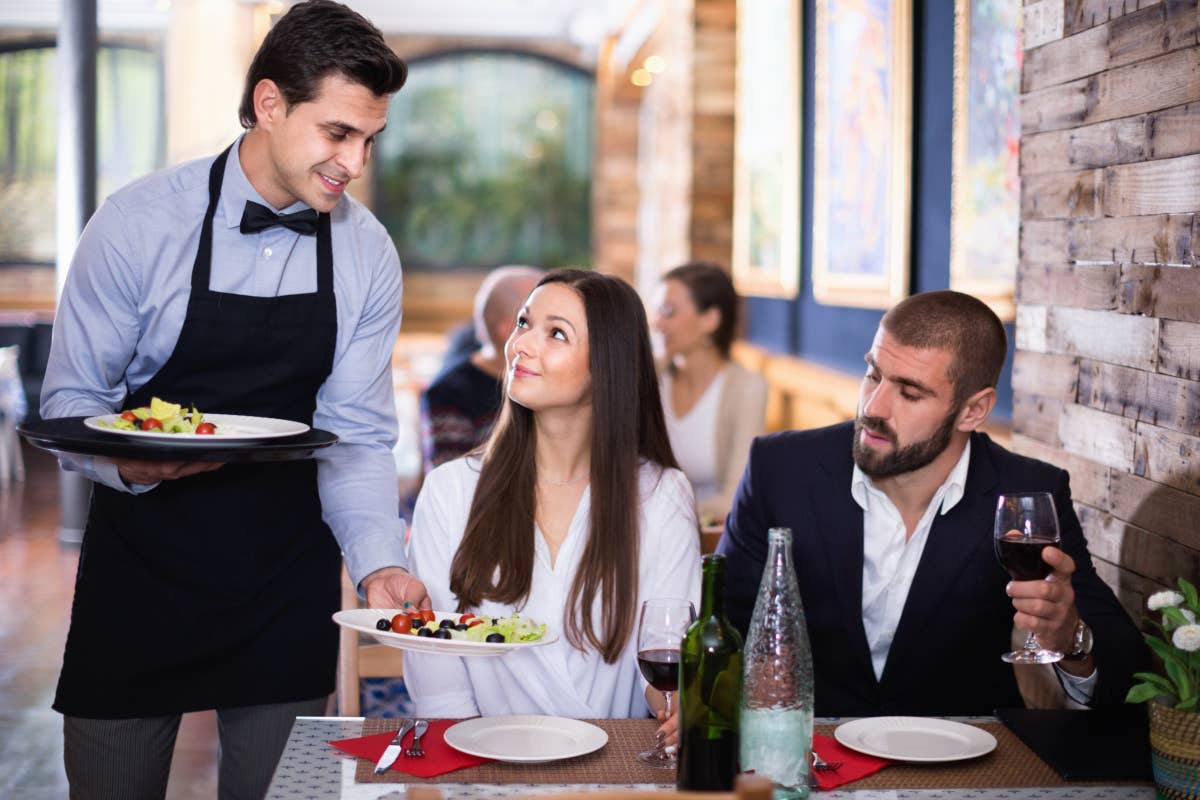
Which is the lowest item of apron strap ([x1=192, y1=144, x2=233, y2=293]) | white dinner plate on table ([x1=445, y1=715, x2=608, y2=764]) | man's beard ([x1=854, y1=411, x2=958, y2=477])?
white dinner plate on table ([x1=445, y1=715, x2=608, y2=764])

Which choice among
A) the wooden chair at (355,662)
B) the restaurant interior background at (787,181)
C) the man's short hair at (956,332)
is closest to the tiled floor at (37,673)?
the restaurant interior background at (787,181)

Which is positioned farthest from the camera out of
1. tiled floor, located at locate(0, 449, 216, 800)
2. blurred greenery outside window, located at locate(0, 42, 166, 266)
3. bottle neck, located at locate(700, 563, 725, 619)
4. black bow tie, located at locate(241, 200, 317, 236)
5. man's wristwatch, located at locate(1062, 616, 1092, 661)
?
blurred greenery outside window, located at locate(0, 42, 166, 266)

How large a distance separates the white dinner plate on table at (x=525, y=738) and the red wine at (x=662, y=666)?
0.12m

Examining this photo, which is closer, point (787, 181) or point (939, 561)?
point (939, 561)

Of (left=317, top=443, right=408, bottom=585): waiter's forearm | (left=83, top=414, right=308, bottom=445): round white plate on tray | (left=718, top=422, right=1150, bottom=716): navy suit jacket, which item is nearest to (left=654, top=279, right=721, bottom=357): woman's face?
(left=718, top=422, right=1150, bottom=716): navy suit jacket

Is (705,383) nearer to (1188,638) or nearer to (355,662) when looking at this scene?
(355,662)

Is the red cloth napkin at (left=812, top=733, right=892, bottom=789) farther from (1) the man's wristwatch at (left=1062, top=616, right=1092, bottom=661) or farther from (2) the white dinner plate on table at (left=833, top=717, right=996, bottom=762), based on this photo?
(1) the man's wristwatch at (left=1062, top=616, right=1092, bottom=661)

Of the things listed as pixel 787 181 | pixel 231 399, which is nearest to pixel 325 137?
pixel 231 399

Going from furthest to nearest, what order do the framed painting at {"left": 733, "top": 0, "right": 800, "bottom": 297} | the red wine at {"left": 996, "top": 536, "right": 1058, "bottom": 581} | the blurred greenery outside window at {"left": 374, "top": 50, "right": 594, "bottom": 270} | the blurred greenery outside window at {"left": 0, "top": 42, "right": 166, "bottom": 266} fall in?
the blurred greenery outside window at {"left": 374, "top": 50, "right": 594, "bottom": 270} < the blurred greenery outside window at {"left": 0, "top": 42, "right": 166, "bottom": 266} < the framed painting at {"left": 733, "top": 0, "right": 800, "bottom": 297} < the red wine at {"left": 996, "top": 536, "right": 1058, "bottom": 581}

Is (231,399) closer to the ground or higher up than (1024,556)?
higher up

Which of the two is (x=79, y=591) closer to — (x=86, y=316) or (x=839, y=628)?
(x=86, y=316)

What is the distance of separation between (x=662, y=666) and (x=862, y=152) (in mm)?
3679

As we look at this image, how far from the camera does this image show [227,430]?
2.01 meters

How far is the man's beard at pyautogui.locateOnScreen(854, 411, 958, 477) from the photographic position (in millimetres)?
2293
